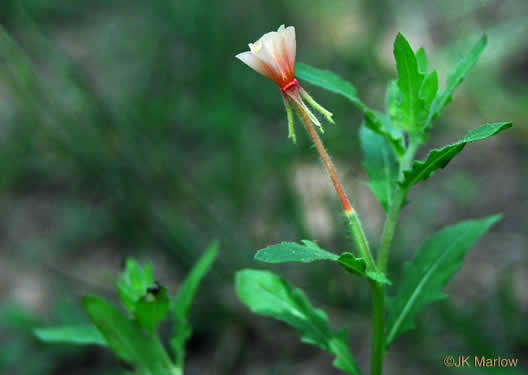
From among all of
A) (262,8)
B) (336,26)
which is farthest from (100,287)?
(336,26)

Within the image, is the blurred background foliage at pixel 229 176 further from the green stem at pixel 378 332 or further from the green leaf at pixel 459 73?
the green leaf at pixel 459 73

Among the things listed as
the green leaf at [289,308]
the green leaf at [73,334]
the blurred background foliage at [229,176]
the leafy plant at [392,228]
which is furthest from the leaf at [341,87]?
the blurred background foliage at [229,176]

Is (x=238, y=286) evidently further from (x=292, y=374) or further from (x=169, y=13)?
(x=169, y=13)

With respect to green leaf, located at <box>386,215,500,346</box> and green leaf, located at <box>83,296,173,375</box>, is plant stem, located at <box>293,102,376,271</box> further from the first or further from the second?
green leaf, located at <box>83,296,173,375</box>

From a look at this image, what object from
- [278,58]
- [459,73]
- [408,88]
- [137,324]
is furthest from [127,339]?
[459,73]

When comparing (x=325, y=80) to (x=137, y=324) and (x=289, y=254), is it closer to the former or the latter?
(x=289, y=254)

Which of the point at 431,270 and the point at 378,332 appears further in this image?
the point at 431,270
